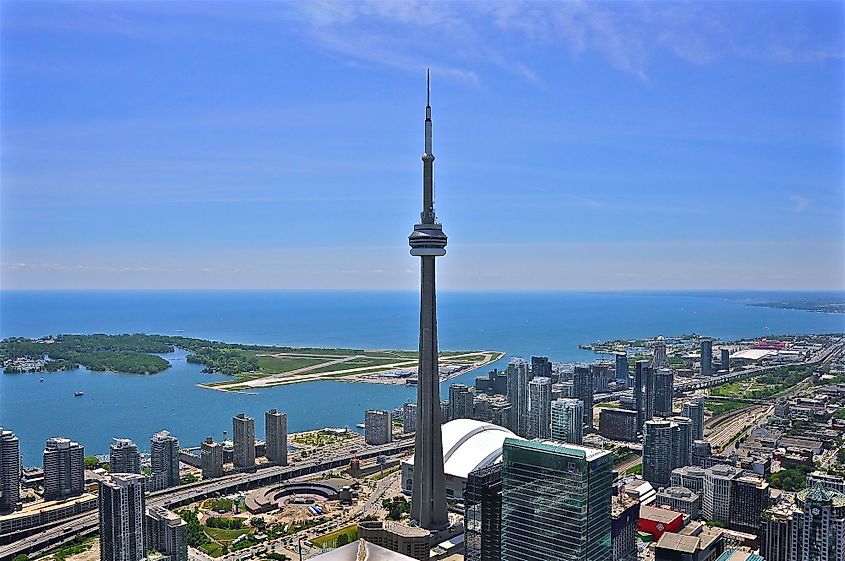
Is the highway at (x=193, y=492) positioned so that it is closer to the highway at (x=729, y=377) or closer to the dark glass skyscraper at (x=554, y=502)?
the dark glass skyscraper at (x=554, y=502)

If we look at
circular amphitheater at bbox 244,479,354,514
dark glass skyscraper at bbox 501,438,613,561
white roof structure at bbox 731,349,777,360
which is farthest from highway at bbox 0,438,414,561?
white roof structure at bbox 731,349,777,360

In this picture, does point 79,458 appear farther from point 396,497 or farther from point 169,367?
point 169,367

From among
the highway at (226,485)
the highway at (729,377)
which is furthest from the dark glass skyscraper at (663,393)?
the highway at (729,377)

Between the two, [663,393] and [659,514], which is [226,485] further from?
[663,393]

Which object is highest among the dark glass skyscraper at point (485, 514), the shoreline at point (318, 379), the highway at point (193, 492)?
the dark glass skyscraper at point (485, 514)

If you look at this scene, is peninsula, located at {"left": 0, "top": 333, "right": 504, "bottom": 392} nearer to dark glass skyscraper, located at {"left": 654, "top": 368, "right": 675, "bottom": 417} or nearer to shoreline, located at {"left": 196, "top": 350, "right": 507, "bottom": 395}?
shoreline, located at {"left": 196, "top": 350, "right": 507, "bottom": 395}

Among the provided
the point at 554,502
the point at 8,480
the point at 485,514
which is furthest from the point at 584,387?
the point at 8,480

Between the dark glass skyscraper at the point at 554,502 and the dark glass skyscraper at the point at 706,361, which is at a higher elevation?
the dark glass skyscraper at the point at 554,502
